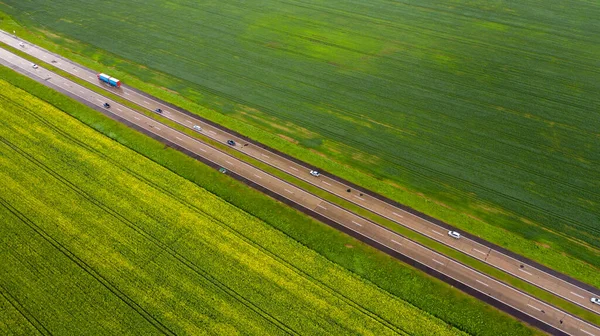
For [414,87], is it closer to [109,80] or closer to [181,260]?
[181,260]

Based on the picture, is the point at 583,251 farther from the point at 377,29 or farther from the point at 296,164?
the point at 377,29

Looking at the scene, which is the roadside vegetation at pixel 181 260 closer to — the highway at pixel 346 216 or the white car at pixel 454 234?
the highway at pixel 346 216

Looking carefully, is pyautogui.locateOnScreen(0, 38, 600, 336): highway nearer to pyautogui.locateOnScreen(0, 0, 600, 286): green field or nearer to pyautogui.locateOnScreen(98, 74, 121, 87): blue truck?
pyautogui.locateOnScreen(98, 74, 121, 87): blue truck

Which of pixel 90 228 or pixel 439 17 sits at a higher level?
pixel 439 17

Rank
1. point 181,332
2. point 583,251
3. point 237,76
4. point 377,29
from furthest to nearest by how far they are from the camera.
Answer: point 377,29 → point 237,76 → point 583,251 → point 181,332

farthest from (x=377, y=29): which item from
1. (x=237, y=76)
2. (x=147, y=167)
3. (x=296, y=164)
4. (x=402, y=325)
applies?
(x=402, y=325)

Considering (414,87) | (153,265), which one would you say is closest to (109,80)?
(153,265)
